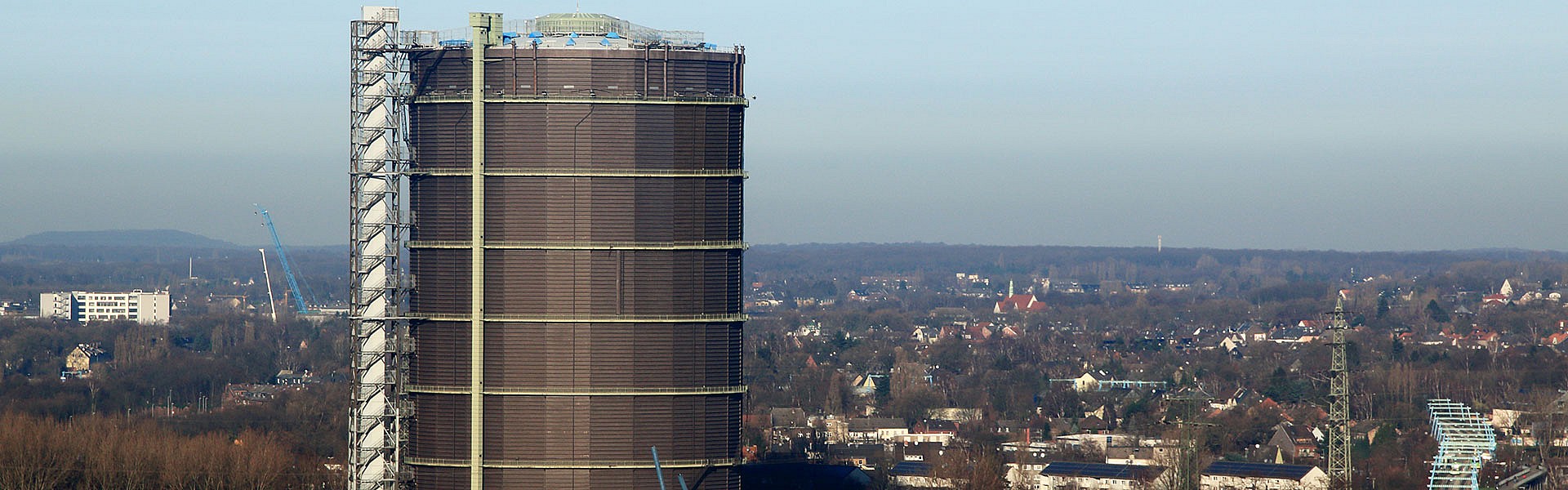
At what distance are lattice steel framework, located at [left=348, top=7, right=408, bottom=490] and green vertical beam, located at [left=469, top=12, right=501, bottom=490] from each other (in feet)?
7.73

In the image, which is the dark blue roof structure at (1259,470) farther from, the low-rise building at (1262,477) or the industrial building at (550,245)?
the industrial building at (550,245)

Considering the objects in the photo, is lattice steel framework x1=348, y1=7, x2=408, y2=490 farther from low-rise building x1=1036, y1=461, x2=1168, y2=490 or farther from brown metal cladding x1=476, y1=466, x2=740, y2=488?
low-rise building x1=1036, y1=461, x2=1168, y2=490

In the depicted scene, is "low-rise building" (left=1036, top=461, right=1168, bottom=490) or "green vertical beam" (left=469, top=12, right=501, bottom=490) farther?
"low-rise building" (left=1036, top=461, right=1168, bottom=490)

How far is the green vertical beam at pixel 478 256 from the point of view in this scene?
65.8 m

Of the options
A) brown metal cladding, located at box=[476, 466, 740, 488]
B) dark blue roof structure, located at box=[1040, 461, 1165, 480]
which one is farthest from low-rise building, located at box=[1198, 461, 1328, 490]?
brown metal cladding, located at box=[476, 466, 740, 488]

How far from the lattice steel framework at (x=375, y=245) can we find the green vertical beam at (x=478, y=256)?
2356 millimetres

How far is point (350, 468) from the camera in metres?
67.9

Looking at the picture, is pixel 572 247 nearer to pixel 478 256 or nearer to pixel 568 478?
pixel 478 256

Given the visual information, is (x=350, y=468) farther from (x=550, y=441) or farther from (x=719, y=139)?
(x=719, y=139)

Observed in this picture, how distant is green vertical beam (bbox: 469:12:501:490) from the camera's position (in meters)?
65.8

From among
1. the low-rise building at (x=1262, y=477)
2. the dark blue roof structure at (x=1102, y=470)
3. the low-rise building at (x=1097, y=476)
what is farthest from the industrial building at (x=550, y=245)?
the dark blue roof structure at (x=1102, y=470)

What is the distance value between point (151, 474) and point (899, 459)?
63.2m

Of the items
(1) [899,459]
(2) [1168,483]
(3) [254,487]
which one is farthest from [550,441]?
(1) [899,459]

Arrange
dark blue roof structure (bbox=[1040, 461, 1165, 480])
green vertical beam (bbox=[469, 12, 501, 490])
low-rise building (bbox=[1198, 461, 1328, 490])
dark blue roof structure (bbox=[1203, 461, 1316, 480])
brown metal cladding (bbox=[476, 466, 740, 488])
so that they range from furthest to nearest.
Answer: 1. dark blue roof structure (bbox=[1040, 461, 1165, 480])
2. dark blue roof structure (bbox=[1203, 461, 1316, 480])
3. low-rise building (bbox=[1198, 461, 1328, 490])
4. brown metal cladding (bbox=[476, 466, 740, 488])
5. green vertical beam (bbox=[469, 12, 501, 490])
